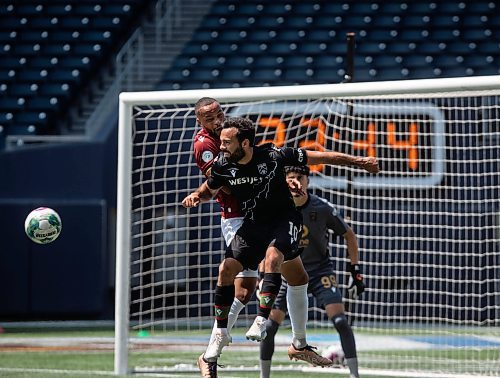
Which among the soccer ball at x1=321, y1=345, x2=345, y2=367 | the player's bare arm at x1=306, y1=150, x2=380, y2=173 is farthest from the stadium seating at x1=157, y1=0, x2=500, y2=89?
the player's bare arm at x1=306, y1=150, x2=380, y2=173

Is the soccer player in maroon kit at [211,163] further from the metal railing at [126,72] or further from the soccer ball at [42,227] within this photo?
the metal railing at [126,72]

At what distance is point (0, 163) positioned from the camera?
1697 centimetres

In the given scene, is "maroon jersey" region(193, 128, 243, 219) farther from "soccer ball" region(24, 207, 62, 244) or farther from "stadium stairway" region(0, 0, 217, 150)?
"stadium stairway" region(0, 0, 217, 150)

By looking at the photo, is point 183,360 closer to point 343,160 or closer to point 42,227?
point 42,227

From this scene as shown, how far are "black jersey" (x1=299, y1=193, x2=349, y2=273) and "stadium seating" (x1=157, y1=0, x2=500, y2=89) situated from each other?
32.2ft

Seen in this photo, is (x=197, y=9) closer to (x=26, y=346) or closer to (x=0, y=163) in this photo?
(x=0, y=163)

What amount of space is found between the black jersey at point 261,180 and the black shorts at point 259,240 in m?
0.07

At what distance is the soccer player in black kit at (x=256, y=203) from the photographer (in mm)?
7629

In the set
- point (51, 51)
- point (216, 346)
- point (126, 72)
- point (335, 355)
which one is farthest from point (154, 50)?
point (216, 346)

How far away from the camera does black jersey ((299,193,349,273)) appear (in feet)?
31.0

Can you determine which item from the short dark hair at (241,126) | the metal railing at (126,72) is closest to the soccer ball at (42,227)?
the short dark hair at (241,126)

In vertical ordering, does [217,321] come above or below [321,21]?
below

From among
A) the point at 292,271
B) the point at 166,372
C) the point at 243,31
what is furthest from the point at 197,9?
the point at 292,271

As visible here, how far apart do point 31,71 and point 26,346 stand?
8.04 m
